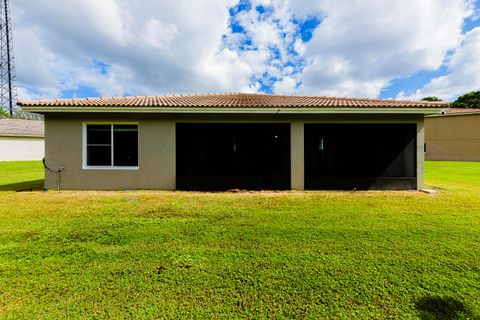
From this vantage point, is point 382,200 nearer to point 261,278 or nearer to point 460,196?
point 460,196

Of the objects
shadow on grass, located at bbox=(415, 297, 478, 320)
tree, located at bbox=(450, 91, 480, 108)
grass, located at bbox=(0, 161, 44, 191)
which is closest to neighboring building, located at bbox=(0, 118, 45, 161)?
grass, located at bbox=(0, 161, 44, 191)

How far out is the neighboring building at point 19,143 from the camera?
75.9 ft

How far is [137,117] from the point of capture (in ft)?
27.9

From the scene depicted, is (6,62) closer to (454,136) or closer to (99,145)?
(99,145)

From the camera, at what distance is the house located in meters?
8.48

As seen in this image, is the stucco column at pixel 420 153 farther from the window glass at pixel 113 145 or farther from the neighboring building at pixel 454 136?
the neighboring building at pixel 454 136

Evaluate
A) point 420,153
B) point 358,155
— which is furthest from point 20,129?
point 420,153

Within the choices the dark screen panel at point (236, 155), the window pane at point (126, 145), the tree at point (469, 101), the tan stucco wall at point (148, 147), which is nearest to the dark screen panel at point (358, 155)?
the tan stucco wall at point (148, 147)

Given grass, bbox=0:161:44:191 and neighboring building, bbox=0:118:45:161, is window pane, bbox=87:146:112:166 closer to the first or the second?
grass, bbox=0:161:44:191

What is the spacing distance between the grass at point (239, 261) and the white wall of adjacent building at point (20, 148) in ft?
79.9

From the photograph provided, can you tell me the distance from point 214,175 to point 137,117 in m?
3.68

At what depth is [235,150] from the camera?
8703 mm

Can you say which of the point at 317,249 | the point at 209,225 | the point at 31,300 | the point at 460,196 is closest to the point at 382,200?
the point at 460,196

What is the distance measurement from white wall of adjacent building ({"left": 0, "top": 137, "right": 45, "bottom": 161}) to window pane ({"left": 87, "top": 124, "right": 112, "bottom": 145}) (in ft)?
76.3
